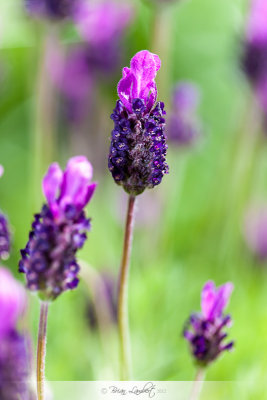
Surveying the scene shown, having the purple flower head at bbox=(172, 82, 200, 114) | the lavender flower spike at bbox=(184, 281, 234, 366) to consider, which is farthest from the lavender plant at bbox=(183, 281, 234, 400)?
the purple flower head at bbox=(172, 82, 200, 114)

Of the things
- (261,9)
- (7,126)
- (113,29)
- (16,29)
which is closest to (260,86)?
(261,9)

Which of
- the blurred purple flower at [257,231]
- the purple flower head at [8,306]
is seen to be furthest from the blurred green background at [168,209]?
the purple flower head at [8,306]

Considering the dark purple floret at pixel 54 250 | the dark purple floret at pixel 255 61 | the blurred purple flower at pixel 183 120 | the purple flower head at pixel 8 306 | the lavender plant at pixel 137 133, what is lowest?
the purple flower head at pixel 8 306

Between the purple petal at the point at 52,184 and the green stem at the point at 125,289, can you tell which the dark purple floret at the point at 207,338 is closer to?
the green stem at the point at 125,289

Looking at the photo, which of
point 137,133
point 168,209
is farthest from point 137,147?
point 168,209

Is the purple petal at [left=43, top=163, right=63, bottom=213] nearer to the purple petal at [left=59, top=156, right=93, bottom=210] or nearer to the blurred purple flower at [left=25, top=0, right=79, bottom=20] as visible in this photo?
the purple petal at [left=59, top=156, right=93, bottom=210]

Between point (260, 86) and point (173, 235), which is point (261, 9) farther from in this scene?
point (173, 235)

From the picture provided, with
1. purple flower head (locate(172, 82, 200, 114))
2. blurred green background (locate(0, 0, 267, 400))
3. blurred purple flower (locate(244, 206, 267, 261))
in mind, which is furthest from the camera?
blurred purple flower (locate(244, 206, 267, 261))
